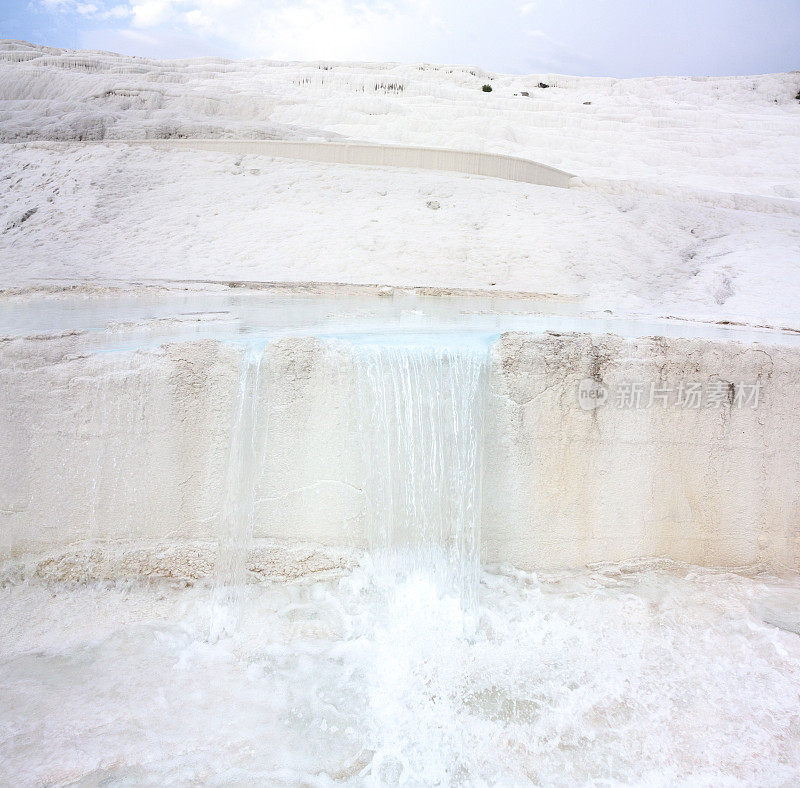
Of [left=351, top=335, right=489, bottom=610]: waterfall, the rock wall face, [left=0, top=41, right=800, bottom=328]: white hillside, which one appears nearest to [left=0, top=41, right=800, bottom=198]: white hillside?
[left=0, top=41, right=800, bottom=328]: white hillside

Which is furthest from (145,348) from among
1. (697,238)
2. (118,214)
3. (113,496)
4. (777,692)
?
(697,238)

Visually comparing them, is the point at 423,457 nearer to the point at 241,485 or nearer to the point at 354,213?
the point at 241,485

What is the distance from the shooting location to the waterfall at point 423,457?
3.49 meters

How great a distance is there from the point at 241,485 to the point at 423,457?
0.98 metres

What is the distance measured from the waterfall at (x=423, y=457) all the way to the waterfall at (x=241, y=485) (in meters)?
0.55

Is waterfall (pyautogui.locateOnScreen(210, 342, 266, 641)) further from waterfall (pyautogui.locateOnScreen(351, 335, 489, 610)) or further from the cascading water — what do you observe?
waterfall (pyautogui.locateOnScreen(351, 335, 489, 610))

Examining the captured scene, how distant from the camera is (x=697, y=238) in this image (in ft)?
26.9

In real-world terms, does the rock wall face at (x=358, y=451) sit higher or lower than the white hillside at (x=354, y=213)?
lower

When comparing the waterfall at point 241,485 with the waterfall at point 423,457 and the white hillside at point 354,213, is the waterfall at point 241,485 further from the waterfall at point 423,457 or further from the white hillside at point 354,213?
the white hillside at point 354,213

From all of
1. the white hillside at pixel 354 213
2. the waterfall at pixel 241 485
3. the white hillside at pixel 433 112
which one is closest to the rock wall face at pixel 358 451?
the waterfall at pixel 241 485

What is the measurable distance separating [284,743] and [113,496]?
156 centimetres

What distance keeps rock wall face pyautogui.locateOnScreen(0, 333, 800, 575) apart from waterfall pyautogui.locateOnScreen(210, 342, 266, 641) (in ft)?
0.11

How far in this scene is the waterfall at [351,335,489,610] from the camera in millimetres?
3492

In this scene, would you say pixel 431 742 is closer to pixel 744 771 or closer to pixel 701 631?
pixel 744 771
